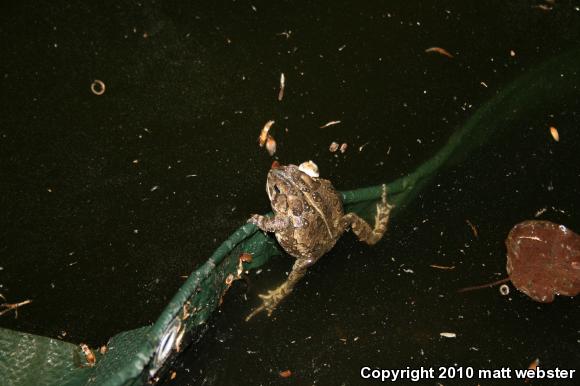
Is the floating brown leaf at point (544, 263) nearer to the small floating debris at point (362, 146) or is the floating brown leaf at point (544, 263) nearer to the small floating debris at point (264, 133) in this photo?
the small floating debris at point (362, 146)

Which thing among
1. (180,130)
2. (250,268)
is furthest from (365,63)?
(250,268)

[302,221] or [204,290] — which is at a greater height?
[204,290]

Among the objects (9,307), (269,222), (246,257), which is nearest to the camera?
(246,257)

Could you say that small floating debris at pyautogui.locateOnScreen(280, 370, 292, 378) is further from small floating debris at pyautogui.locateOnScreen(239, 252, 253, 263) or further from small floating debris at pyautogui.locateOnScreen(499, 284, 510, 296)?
small floating debris at pyautogui.locateOnScreen(499, 284, 510, 296)

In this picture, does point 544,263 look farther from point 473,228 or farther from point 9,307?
point 9,307

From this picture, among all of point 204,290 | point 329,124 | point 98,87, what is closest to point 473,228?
point 329,124

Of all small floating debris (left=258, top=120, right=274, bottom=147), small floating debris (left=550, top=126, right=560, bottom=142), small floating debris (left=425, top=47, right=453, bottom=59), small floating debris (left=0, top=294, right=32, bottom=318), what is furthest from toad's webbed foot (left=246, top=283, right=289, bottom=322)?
small floating debris (left=550, top=126, right=560, bottom=142)
